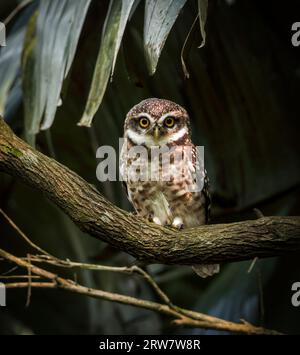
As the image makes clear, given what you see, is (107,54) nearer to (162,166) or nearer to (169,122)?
(169,122)

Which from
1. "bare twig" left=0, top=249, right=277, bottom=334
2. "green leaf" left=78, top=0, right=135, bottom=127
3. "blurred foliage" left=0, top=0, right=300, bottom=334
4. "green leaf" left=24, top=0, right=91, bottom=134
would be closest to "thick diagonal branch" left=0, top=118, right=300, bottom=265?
"bare twig" left=0, top=249, right=277, bottom=334

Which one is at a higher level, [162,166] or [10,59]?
[10,59]

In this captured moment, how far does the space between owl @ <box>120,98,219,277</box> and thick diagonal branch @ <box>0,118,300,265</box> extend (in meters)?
0.63

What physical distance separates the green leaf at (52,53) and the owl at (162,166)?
1.40ft

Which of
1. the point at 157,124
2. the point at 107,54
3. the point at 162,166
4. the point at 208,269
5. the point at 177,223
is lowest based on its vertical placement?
the point at 208,269

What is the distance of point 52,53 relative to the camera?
3141 mm

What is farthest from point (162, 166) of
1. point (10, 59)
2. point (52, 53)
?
point (10, 59)

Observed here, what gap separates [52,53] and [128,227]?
44.4 inches

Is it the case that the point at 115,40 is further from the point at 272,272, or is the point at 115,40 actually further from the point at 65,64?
the point at 272,272

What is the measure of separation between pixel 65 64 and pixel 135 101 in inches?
29.5

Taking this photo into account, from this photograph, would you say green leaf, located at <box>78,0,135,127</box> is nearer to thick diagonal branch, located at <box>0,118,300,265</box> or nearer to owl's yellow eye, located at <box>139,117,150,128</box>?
thick diagonal branch, located at <box>0,118,300,265</box>

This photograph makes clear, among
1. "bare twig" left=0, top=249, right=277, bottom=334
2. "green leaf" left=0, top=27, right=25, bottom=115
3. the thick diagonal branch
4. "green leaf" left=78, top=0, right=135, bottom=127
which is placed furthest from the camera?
"green leaf" left=0, top=27, right=25, bottom=115

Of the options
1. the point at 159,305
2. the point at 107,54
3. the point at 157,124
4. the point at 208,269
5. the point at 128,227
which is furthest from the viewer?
the point at 208,269

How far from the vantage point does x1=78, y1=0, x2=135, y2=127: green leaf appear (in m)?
2.60
